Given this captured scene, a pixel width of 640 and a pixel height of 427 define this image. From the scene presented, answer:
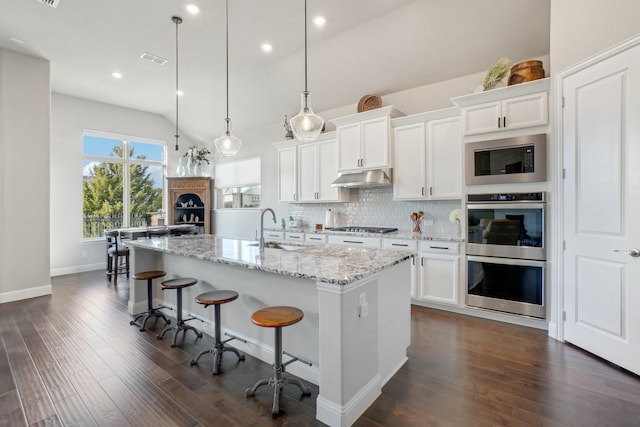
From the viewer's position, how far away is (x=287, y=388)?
228cm

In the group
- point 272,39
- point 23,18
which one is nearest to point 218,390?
point 272,39

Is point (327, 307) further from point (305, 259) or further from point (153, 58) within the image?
point (153, 58)

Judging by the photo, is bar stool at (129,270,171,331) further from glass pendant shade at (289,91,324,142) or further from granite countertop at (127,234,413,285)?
glass pendant shade at (289,91,324,142)

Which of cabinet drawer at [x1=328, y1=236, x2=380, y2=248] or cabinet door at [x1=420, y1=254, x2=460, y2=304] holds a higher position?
cabinet drawer at [x1=328, y1=236, x2=380, y2=248]

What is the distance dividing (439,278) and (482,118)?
6.64 ft

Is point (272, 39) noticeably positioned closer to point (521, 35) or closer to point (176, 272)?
point (521, 35)

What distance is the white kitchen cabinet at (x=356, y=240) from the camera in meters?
4.43

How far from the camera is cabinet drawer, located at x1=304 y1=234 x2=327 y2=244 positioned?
5.10 metres

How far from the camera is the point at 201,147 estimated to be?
836 cm

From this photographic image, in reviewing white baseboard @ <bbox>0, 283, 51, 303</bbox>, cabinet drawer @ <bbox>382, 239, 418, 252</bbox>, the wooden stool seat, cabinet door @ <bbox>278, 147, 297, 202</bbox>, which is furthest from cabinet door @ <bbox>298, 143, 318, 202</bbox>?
white baseboard @ <bbox>0, 283, 51, 303</bbox>

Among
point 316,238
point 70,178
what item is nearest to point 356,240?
point 316,238

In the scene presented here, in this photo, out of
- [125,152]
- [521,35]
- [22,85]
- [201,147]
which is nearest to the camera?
[521,35]

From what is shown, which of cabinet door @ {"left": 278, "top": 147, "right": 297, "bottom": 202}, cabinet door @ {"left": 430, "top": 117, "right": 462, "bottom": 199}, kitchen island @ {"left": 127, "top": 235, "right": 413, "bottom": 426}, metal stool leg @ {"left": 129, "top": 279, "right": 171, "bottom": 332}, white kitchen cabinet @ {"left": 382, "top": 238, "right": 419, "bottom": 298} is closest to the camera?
kitchen island @ {"left": 127, "top": 235, "right": 413, "bottom": 426}

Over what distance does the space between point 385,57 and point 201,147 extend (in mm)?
5843
